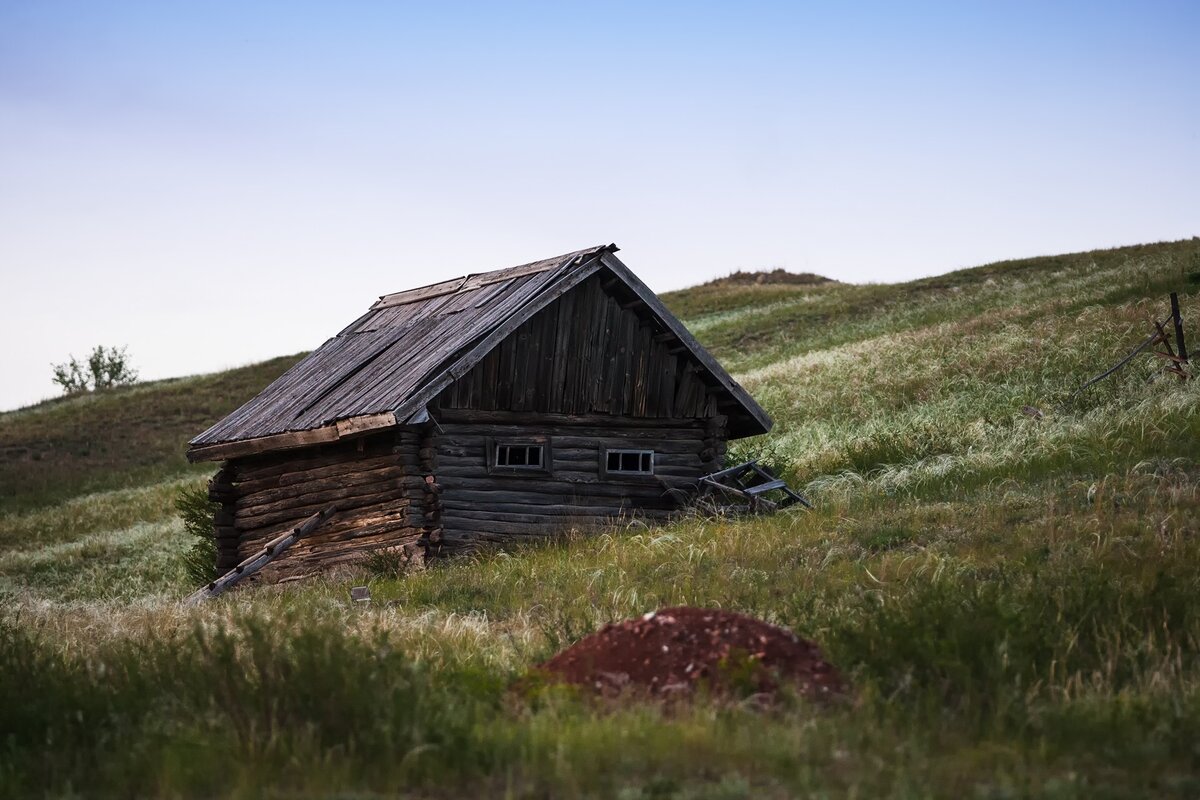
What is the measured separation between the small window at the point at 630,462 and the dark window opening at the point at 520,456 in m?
A: 1.09

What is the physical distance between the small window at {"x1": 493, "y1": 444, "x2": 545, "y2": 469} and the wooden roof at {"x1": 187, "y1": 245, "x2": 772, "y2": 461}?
1.80 metres

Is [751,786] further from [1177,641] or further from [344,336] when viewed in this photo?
[344,336]

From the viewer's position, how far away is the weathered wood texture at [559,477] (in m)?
17.3

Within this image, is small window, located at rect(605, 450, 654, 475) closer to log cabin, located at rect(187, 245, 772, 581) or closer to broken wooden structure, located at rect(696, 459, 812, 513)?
log cabin, located at rect(187, 245, 772, 581)

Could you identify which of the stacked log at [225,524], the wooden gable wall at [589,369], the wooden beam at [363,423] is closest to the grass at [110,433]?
the stacked log at [225,524]

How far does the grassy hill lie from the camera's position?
233 inches

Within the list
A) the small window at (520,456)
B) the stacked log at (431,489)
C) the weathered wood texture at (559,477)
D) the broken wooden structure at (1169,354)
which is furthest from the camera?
the broken wooden structure at (1169,354)

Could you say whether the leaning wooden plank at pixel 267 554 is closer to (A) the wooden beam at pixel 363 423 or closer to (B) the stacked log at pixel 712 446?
(A) the wooden beam at pixel 363 423

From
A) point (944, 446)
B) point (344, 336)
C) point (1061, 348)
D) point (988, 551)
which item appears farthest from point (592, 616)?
point (1061, 348)

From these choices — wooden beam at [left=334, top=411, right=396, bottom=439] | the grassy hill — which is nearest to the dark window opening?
the grassy hill

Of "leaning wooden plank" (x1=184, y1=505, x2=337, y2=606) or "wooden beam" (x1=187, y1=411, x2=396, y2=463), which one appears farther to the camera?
"leaning wooden plank" (x1=184, y1=505, x2=337, y2=606)

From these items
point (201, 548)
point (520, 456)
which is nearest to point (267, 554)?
point (520, 456)

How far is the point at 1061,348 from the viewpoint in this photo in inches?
1018

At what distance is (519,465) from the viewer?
59.3 feet
